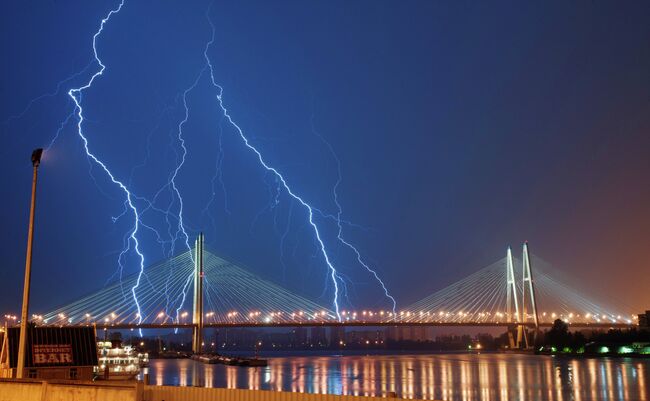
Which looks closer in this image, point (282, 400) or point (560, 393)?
point (282, 400)

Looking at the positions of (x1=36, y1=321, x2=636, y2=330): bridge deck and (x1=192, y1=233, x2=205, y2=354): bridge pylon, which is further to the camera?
(x1=192, y1=233, x2=205, y2=354): bridge pylon

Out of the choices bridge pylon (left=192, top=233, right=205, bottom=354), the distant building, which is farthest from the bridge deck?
the distant building

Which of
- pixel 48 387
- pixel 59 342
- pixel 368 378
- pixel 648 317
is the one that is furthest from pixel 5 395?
pixel 648 317

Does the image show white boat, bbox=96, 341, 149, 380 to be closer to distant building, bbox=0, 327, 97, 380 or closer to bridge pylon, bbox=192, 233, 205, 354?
bridge pylon, bbox=192, 233, 205, 354

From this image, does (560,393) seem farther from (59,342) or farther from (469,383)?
(59,342)

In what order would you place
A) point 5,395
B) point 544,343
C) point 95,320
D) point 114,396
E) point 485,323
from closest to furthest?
point 114,396 < point 5,395 < point 95,320 < point 485,323 < point 544,343

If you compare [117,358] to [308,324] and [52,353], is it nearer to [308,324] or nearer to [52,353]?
[308,324]

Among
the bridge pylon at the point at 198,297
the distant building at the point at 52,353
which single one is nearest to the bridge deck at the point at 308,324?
the bridge pylon at the point at 198,297
